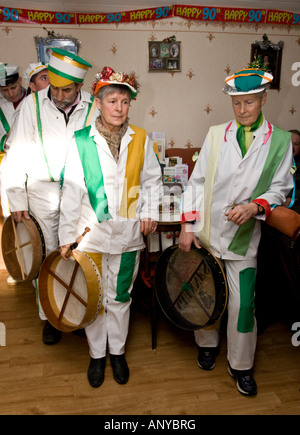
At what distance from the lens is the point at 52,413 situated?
1.96 meters

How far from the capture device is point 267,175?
191 centimetres

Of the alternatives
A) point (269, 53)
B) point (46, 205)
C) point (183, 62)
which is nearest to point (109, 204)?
point (46, 205)

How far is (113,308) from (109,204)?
1.98 ft

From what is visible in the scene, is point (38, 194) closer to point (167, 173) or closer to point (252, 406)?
point (167, 173)

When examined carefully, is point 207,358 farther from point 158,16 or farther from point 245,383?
point 158,16

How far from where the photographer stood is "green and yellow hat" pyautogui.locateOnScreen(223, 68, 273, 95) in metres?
1.81

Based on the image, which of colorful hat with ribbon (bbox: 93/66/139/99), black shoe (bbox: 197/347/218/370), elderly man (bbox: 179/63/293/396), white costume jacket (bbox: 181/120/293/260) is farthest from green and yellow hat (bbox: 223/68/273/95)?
black shoe (bbox: 197/347/218/370)

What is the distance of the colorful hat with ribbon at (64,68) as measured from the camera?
2.06m

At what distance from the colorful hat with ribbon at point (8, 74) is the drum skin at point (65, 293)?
154 cm

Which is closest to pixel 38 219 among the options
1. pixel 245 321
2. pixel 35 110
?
pixel 35 110

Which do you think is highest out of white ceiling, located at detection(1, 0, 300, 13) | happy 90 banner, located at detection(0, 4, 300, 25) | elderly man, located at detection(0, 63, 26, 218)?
white ceiling, located at detection(1, 0, 300, 13)

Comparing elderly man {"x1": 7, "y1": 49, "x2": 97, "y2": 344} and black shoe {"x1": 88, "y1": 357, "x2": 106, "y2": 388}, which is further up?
elderly man {"x1": 7, "y1": 49, "x2": 97, "y2": 344}

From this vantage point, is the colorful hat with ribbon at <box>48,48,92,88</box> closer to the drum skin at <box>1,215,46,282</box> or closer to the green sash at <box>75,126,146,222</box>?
the green sash at <box>75,126,146,222</box>
